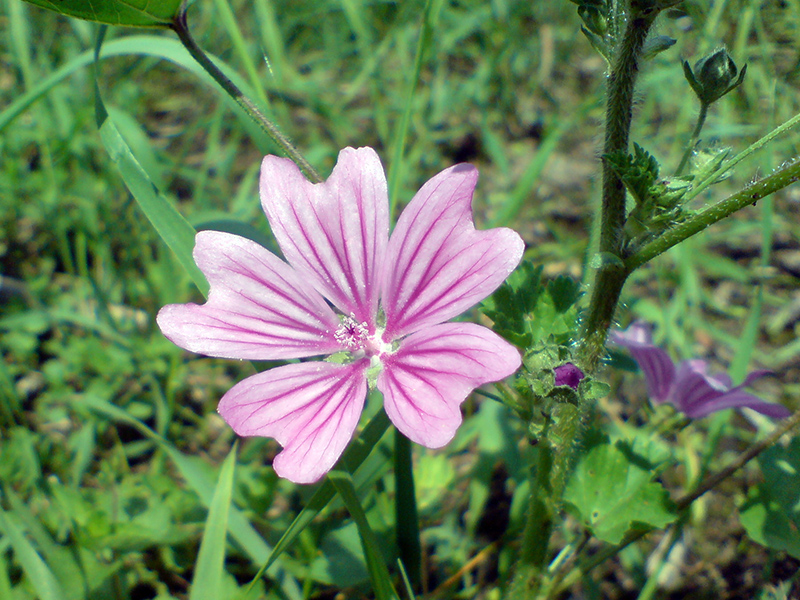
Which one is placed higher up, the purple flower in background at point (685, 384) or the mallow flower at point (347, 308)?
the mallow flower at point (347, 308)

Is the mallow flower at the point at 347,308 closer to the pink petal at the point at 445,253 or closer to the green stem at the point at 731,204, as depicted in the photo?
the pink petal at the point at 445,253

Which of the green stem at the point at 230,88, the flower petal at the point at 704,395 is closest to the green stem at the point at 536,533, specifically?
the flower petal at the point at 704,395

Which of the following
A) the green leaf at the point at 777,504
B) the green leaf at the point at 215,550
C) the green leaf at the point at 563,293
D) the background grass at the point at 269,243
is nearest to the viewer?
the green leaf at the point at 563,293

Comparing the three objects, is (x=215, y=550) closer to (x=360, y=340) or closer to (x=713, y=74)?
(x=360, y=340)

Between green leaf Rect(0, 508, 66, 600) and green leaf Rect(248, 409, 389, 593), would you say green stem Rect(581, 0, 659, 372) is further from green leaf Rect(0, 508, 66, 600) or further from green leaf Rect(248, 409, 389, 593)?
green leaf Rect(0, 508, 66, 600)

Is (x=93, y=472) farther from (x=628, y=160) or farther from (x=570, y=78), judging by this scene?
(x=570, y=78)

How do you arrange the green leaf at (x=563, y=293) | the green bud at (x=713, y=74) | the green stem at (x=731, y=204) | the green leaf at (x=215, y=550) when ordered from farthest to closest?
the green leaf at (x=215, y=550), the green leaf at (x=563, y=293), the green bud at (x=713, y=74), the green stem at (x=731, y=204)

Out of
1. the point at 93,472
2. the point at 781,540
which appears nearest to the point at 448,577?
the point at 781,540

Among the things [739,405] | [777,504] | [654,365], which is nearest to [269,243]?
[654,365]
